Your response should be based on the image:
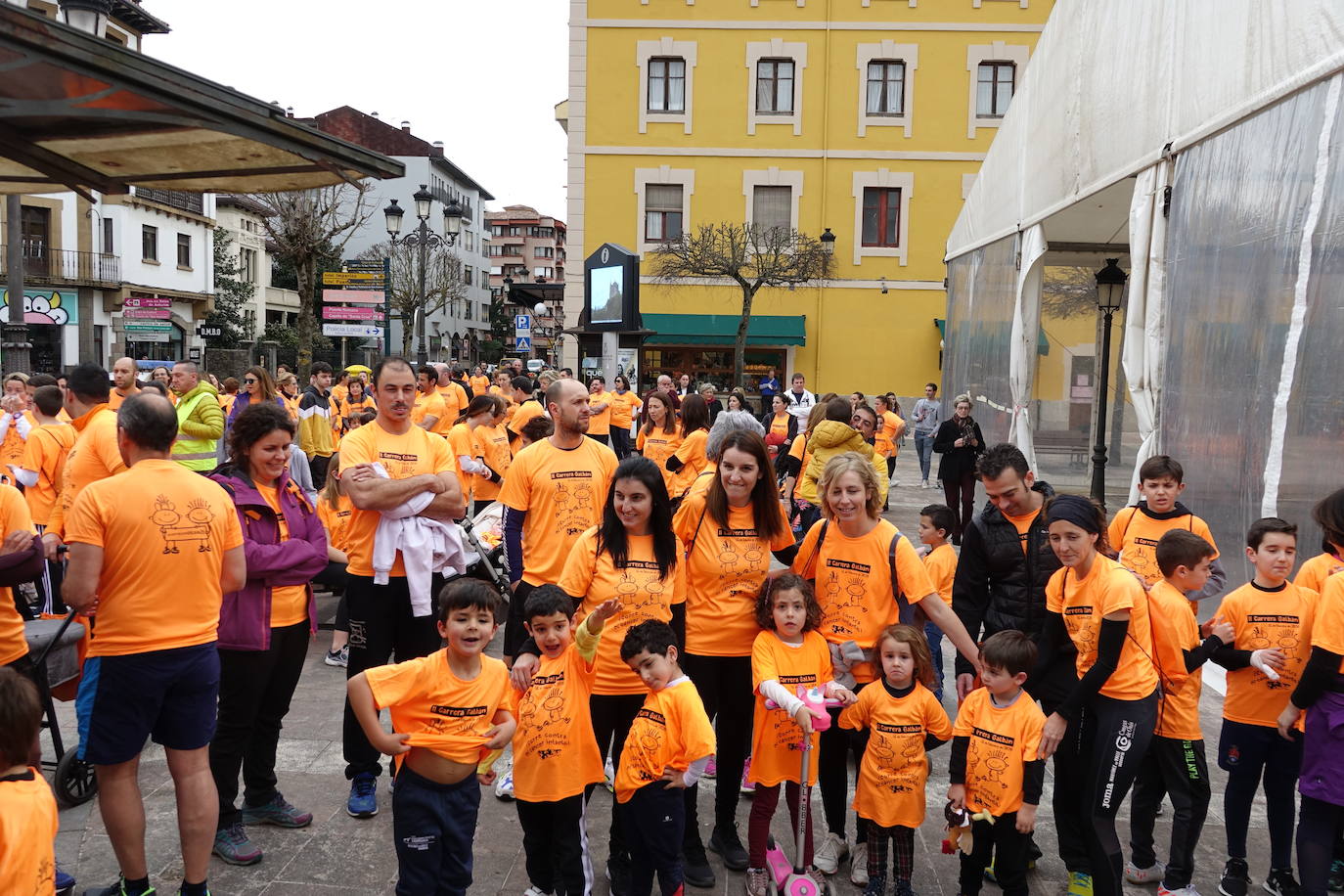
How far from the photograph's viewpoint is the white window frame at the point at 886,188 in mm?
29359

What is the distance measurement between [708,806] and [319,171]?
3372mm

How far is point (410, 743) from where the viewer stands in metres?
3.27

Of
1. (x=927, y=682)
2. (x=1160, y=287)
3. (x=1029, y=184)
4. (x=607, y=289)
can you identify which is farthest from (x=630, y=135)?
(x=927, y=682)

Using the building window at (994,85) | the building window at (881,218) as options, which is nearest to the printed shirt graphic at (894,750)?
the building window at (881,218)

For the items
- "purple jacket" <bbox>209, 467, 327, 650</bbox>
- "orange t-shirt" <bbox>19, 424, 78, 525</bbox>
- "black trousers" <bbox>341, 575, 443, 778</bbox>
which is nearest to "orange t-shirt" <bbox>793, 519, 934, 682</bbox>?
"black trousers" <bbox>341, 575, 443, 778</bbox>

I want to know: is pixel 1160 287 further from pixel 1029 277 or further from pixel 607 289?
pixel 607 289

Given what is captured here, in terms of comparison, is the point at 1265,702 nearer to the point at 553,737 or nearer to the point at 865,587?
the point at 865,587

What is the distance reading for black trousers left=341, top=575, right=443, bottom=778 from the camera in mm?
4480

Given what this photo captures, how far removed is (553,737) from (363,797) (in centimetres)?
148

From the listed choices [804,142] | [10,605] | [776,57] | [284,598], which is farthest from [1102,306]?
[776,57]

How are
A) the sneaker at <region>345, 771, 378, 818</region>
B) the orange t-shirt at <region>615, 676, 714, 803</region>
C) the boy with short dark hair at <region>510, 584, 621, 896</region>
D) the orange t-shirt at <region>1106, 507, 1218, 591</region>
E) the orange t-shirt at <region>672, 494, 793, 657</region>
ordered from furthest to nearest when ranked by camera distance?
the orange t-shirt at <region>1106, 507, 1218, 591</region> → the sneaker at <region>345, 771, 378, 818</region> → the orange t-shirt at <region>672, 494, 793, 657</region> → the boy with short dark hair at <region>510, 584, 621, 896</region> → the orange t-shirt at <region>615, 676, 714, 803</region>

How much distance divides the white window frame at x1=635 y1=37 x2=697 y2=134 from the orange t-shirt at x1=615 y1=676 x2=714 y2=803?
27.7 m

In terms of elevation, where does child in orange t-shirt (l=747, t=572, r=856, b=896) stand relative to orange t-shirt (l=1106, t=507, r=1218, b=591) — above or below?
below

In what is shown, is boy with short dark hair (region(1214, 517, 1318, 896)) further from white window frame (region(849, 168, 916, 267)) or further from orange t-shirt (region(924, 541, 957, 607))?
white window frame (region(849, 168, 916, 267))
